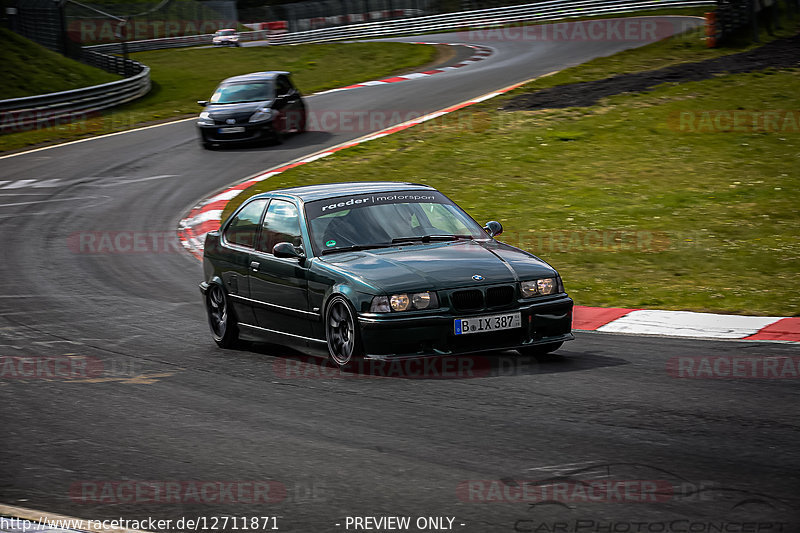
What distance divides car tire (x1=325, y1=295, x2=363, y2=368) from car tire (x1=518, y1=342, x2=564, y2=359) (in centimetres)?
130

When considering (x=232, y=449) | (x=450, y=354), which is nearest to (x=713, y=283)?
(x=450, y=354)

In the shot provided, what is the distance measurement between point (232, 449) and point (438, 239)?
327 centimetres

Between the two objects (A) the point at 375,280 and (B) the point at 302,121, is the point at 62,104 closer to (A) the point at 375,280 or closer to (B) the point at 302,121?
(B) the point at 302,121

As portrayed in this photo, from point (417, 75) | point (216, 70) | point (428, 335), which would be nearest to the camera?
point (428, 335)

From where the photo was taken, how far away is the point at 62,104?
31109 mm

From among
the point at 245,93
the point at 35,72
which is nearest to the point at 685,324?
the point at 245,93

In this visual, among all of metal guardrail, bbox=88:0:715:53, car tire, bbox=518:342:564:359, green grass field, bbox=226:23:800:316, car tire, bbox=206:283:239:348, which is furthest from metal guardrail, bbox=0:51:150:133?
car tire, bbox=518:342:564:359

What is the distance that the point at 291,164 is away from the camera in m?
22.3

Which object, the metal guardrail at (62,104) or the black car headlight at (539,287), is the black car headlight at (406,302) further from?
the metal guardrail at (62,104)

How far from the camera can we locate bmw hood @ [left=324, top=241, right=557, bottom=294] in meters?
7.86

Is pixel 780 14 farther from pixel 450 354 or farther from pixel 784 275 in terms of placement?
pixel 450 354

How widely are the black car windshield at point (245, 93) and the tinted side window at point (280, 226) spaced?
1614 centimetres

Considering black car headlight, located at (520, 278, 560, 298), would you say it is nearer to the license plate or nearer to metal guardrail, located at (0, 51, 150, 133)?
the license plate

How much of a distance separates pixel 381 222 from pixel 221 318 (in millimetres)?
1989
